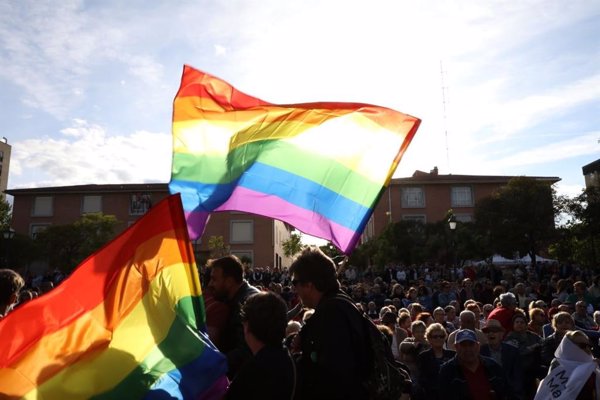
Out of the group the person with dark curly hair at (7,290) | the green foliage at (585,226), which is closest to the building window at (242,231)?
the green foliage at (585,226)

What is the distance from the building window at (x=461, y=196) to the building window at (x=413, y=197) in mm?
3126

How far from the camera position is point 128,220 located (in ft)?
170

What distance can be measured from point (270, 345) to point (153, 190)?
51572 mm

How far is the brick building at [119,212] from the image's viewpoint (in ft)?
167

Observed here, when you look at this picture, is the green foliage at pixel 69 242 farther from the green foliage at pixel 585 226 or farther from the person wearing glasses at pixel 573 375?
the person wearing glasses at pixel 573 375

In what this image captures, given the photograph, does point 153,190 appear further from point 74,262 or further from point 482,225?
point 482,225

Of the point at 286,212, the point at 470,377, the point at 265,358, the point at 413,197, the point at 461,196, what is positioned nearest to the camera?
the point at 265,358

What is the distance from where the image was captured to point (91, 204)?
5291 centimetres

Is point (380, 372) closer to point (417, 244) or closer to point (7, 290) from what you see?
point (7, 290)

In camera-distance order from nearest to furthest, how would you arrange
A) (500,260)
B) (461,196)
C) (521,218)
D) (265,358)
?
(265,358)
(521,218)
(500,260)
(461,196)

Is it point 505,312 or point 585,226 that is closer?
point 505,312

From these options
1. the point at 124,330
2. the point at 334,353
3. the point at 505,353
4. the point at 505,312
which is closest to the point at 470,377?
the point at 505,353

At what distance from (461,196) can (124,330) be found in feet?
180

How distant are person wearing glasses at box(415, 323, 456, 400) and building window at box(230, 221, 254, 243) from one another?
1785 inches
